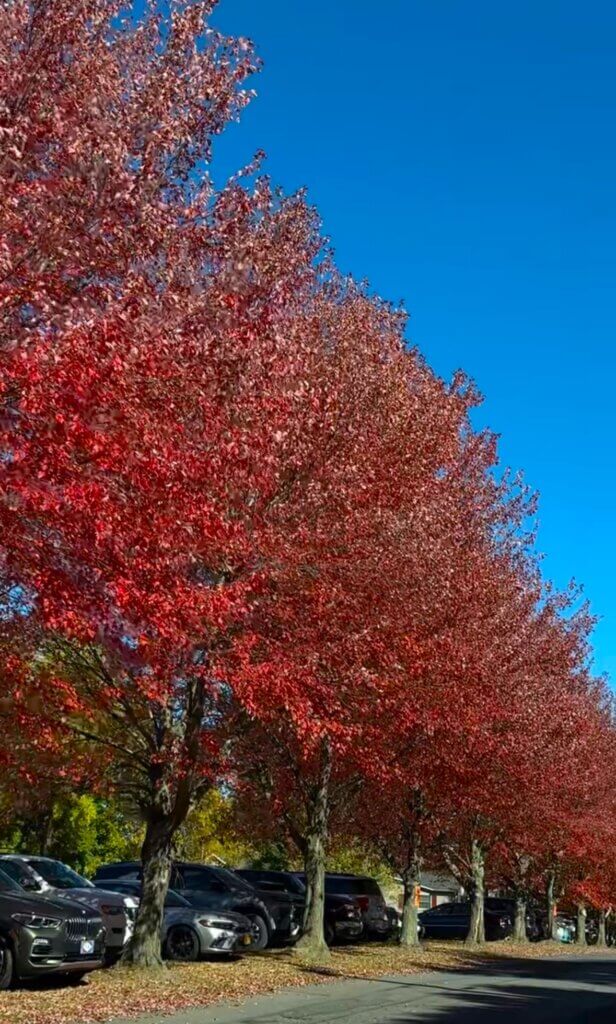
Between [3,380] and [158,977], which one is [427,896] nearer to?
[158,977]

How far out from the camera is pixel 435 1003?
14711 mm

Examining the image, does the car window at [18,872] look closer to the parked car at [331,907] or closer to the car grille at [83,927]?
the car grille at [83,927]

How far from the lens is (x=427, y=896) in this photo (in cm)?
8056

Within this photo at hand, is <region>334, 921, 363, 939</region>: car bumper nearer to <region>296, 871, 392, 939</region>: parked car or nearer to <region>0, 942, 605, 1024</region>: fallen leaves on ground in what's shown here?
<region>296, 871, 392, 939</region>: parked car

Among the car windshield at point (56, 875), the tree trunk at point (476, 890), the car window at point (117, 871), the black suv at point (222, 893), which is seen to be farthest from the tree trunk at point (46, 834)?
the car windshield at point (56, 875)

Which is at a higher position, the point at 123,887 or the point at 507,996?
the point at 123,887

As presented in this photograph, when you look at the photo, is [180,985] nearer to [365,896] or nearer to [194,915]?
[194,915]

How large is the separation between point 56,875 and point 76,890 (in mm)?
461

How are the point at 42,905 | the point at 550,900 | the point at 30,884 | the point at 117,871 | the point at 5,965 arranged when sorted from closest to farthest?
the point at 5,965
the point at 42,905
the point at 30,884
the point at 117,871
the point at 550,900

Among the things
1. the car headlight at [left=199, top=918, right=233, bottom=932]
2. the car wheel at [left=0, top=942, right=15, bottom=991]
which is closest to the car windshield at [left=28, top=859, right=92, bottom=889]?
the car headlight at [left=199, top=918, right=233, bottom=932]

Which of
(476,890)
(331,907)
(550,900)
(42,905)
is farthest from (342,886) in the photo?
(550,900)

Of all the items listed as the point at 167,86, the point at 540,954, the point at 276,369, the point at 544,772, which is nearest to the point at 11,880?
the point at 276,369

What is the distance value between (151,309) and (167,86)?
2600mm

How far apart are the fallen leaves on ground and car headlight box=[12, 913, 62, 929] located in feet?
2.66
